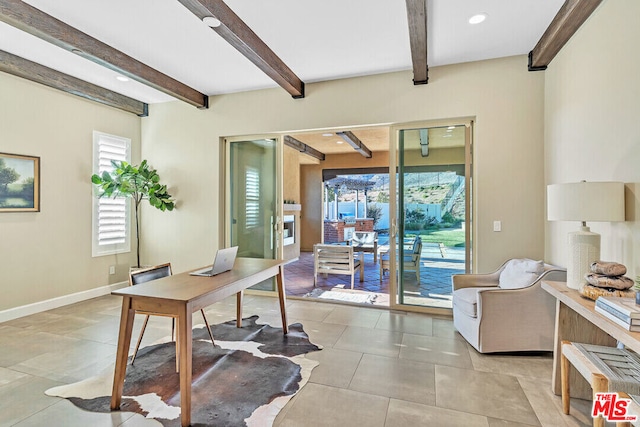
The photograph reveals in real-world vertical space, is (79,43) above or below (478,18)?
below

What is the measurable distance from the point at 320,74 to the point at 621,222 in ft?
11.0

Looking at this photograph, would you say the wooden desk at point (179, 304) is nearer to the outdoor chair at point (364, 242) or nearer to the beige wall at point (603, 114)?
the beige wall at point (603, 114)

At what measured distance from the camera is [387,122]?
4047 mm

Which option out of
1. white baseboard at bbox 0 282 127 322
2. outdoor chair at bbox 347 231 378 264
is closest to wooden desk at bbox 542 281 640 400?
outdoor chair at bbox 347 231 378 264

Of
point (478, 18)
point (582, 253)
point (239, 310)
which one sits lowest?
point (239, 310)

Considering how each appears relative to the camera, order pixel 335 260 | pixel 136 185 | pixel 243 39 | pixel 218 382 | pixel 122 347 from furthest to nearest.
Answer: pixel 335 260 < pixel 136 185 < pixel 243 39 < pixel 218 382 < pixel 122 347

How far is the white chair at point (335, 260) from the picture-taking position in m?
5.26

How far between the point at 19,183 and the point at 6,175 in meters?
0.15

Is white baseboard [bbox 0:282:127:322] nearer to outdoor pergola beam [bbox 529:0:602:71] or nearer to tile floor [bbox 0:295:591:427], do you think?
tile floor [bbox 0:295:591:427]

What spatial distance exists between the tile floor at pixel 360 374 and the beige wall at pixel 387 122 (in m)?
1.30

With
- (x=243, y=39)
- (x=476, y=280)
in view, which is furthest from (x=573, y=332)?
(x=243, y=39)

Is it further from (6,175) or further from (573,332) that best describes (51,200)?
(573,332)

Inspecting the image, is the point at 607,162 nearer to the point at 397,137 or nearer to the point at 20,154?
the point at 397,137

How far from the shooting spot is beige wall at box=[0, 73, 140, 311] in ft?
12.2
